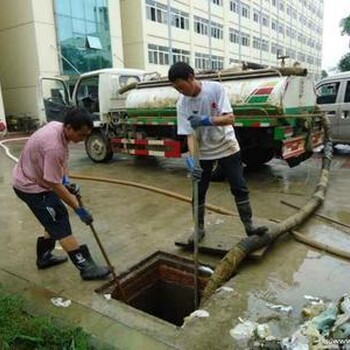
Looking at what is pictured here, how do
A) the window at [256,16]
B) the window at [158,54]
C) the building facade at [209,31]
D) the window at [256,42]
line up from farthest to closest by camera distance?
the window at [256,42], the window at [256,16], the window at [158,54], the building facade at [209,31]

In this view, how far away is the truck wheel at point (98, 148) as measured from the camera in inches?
382

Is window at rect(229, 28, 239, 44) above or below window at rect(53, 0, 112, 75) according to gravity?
above

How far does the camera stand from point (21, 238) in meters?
4.75

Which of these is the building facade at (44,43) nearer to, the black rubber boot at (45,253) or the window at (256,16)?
the black rubber boot at (45,253)

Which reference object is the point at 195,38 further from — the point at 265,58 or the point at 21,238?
the point at 21,238

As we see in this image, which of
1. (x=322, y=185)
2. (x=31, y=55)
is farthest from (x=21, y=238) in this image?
(x=31, y=55)

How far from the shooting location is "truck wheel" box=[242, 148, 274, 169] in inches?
321

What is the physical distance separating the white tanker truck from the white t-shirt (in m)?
3.09

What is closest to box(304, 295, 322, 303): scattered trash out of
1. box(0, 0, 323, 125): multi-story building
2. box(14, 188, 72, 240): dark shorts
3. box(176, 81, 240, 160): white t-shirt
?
box(176, 81, 240, 160): white t-shirt

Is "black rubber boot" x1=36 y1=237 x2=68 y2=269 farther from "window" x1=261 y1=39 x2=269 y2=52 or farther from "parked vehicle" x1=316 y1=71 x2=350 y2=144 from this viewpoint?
"window" x1=261 y1=39 x2=269 y2=52

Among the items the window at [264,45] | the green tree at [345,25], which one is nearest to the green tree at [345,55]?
Answer: the green tree at [345,25]

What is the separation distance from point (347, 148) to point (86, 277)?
364 inches

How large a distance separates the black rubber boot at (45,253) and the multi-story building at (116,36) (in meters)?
7.30

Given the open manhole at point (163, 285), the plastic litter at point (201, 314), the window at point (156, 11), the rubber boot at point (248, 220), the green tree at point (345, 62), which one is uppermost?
the window at point (156, 11)
